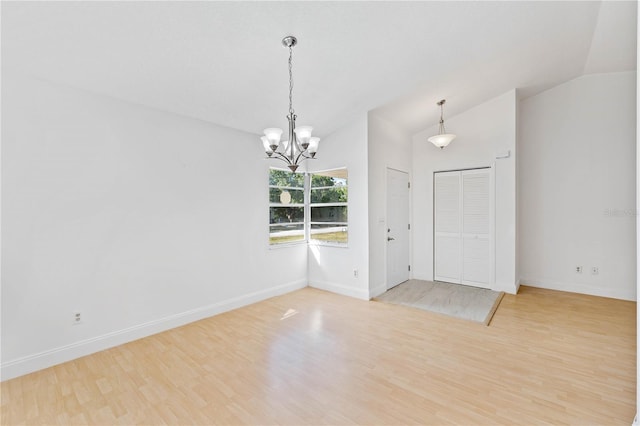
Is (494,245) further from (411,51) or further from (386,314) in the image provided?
(411,51)

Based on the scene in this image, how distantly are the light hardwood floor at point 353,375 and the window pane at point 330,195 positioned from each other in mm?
1978

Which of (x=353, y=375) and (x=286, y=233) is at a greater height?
(x=286, y=233)

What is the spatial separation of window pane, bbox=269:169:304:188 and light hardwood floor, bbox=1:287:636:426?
2166 millimetres

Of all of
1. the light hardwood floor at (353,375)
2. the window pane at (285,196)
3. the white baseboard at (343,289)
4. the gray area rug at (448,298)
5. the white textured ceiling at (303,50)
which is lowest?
the light hardwood floor at (353,375)

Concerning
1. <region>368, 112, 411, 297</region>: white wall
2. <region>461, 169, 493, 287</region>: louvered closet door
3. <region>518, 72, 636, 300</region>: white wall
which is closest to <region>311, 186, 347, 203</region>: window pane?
<region>368, 112, 411, 297</region>: white wall

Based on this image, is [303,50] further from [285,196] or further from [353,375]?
[353,375]

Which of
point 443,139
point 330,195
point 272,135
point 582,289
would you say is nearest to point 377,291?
point 330,195

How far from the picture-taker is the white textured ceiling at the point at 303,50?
2.24 metres

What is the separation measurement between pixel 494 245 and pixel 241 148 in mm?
4360

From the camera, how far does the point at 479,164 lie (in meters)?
4.97

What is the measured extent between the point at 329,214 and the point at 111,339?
3.36 metres

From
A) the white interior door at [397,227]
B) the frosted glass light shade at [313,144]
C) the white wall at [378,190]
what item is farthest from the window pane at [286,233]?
the frosted glass light shade at [313,144]

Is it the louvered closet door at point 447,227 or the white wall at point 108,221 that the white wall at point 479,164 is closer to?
the louvered closet door at point 447,227

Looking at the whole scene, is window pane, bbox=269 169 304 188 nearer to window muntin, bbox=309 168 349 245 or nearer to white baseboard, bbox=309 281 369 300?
window muntin, bbox=309 168 349 245
